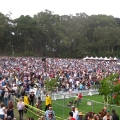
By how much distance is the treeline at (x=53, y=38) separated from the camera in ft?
235

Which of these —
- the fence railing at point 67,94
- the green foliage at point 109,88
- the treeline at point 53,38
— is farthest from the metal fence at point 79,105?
the treeline at point 53,38

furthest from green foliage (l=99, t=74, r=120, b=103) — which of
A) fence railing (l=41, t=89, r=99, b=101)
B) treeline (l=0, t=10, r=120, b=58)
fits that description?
treeline (l=0, t=10, r=120, b=58)

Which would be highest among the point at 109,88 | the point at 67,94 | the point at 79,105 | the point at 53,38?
the point at 53,38

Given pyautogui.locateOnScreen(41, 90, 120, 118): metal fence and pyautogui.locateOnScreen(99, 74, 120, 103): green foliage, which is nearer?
pyautogui.locateOnScreen(41, 90, 120, 118): metal fence

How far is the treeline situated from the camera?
2822 inches

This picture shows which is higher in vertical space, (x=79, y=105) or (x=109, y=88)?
(x=109, y=88)

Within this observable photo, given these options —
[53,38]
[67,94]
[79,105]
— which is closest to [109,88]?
[79,105]

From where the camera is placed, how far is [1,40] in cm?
6950

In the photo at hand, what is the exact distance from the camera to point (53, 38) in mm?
78062

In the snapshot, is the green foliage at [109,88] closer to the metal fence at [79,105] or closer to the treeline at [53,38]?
the metal fence at [79,105]

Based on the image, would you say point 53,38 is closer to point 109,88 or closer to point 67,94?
point 67,94

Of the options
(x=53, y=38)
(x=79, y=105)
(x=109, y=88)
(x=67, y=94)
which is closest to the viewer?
(x=109, y=88)

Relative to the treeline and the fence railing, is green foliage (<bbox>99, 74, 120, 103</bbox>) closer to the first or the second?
the fence railing

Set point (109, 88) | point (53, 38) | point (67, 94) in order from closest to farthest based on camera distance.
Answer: point (109, 88)
point (67, 94)
point (53, 38)
